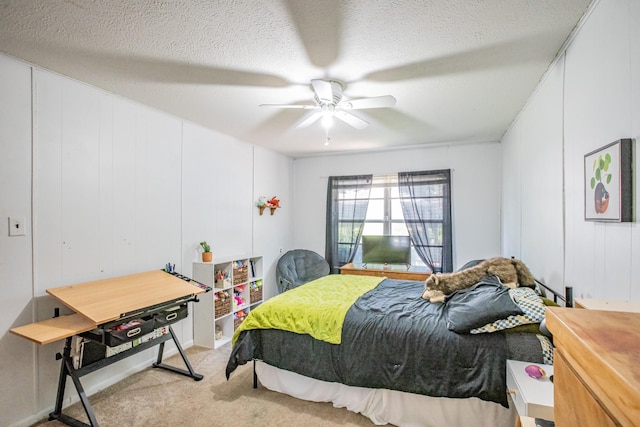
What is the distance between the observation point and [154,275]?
9.35 feet

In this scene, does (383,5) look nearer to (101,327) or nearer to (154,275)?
(101,327)

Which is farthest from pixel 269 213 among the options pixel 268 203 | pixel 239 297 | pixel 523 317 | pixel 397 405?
pixel 523 317

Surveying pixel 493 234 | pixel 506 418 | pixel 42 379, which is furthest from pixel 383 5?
pixel 493 234

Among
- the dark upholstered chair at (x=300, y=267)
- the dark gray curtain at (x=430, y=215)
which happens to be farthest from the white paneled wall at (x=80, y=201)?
the dark gray curtain at (x=430, y=215)

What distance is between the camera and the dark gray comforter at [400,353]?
1864mm

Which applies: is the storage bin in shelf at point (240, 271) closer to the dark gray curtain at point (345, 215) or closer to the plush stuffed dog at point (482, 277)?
the dark gray curtain at point (345, 215)

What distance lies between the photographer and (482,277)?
2.57 metres

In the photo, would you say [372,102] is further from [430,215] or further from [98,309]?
[430,215]

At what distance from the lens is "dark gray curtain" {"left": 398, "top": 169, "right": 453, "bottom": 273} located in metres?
4.48

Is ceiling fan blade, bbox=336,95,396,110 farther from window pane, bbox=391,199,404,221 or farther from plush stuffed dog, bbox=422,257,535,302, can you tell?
window pane, bbox=391,199,404,221

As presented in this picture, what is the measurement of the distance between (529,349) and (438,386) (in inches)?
22.8

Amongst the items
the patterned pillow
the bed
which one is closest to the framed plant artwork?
the patterned pillow

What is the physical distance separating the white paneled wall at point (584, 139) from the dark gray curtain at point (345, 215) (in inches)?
100

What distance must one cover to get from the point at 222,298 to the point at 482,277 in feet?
8.88
